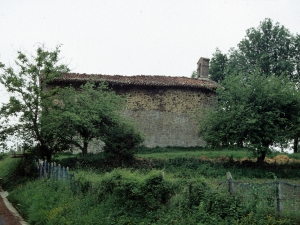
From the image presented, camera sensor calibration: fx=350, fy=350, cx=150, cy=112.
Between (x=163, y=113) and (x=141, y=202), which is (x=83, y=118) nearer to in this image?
(x=163, y=113)

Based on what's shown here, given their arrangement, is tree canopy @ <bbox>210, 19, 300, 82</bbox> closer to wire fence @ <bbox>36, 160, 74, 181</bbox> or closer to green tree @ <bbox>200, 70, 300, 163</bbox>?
green tree @ <bbox>200, 70, 300, 163</bbox>

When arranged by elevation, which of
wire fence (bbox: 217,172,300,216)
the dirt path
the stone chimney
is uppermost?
the stone chimney

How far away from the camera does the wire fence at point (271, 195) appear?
835 centimetres

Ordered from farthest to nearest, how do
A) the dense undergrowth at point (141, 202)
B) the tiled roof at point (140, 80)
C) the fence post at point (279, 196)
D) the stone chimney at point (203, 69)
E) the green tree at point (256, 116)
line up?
the stone chimney at point (203, 69), the tiled roof at point (140, 80), the green tree at point (256, 116), the dense undergrowth at point (141, 202), the fence post at point (279, 196)

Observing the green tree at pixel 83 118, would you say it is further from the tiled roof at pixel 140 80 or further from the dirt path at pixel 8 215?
the tiled roof at pixel 140 80

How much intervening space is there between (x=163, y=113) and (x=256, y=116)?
10.7 meters

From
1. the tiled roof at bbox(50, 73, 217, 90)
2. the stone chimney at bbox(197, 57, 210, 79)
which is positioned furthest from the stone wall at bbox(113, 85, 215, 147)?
the stone chimney at bbox(197, 57, 210, 79)

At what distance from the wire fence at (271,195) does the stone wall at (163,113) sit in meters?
20.5

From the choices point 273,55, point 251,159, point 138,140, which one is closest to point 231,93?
point 251,159

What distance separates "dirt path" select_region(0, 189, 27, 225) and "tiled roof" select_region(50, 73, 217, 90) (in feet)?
42.6

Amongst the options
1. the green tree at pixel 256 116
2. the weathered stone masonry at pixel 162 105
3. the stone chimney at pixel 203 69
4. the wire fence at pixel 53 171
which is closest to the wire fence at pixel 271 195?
the wire fence at pixel 53 171

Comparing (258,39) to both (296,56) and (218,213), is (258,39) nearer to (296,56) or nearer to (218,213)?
(296,56)

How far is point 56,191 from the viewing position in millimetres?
14641

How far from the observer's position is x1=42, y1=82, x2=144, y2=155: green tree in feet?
66.3
